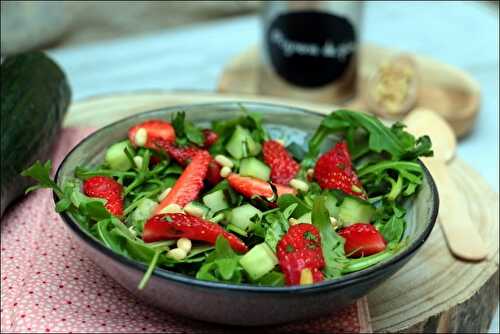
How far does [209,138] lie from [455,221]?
0.44 metres

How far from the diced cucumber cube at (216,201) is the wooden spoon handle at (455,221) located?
1.30 ft

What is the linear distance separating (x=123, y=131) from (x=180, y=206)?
0.75ft

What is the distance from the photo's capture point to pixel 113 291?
1052 mm

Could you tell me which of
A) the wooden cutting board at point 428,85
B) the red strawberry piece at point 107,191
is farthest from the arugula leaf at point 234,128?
the wooden cutting board at point 428,85

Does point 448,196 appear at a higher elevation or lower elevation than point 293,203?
lower

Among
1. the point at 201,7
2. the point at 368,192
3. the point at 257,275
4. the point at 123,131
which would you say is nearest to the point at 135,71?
the point at 201,7

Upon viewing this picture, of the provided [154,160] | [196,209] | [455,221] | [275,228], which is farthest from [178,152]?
[455,221]

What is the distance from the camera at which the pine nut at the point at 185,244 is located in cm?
94

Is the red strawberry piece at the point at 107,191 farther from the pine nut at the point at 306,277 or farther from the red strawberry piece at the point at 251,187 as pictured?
the pine nut at the point at 306,277

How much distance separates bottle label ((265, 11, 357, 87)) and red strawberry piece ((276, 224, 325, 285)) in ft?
3.07

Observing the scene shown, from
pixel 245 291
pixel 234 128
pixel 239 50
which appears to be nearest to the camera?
pixel 245 291

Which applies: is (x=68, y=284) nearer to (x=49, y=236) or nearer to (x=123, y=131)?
(x=49, y=236)

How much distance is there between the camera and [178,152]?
116 cm

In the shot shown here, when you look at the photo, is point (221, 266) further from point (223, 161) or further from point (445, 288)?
point (445, 288)
